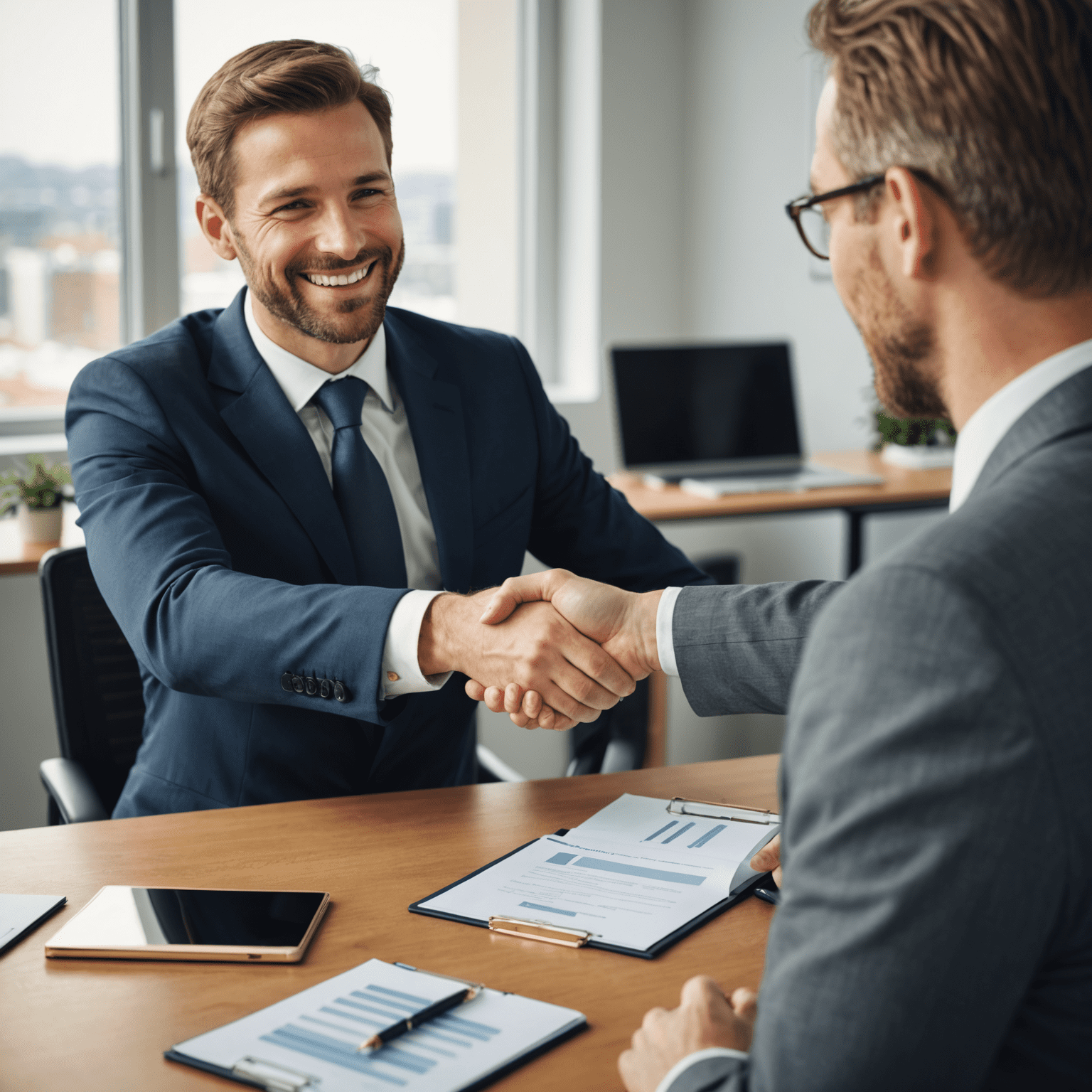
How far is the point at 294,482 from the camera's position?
1617 millimetres

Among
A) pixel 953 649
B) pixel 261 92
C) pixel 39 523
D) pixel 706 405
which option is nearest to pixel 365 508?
pixel 261 92

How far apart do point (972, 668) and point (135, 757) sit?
1519 mm

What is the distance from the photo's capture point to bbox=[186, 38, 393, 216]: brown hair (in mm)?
1689

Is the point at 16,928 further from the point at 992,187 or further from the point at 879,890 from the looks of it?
the point at 992,187

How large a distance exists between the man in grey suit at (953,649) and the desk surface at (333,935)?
0.46 feet

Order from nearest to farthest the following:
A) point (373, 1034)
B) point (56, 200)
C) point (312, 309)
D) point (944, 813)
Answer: point (944, 813) → point (373, 1034) → point (312, 309) → point (56, 200)

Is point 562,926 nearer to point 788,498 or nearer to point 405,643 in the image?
point 405,643

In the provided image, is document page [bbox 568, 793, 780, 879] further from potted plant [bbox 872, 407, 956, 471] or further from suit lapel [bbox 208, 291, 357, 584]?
potted plant [bbox 872, 407, 956, 471]

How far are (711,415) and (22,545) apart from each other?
189 centimetres

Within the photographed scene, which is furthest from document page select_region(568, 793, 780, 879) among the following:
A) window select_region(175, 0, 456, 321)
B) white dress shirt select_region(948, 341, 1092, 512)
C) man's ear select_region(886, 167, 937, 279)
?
window select_region(175, 0, 456, 321)

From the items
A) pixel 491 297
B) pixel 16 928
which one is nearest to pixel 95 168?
pixel 491 297

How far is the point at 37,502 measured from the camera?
266 centimetres

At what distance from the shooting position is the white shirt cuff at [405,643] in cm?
140

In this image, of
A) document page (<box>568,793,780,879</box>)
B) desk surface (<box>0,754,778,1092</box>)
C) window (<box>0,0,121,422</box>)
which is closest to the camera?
desk surface (<box>0,754,778,1092</box>)
